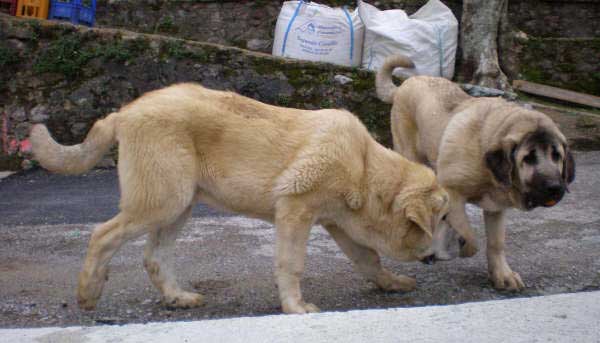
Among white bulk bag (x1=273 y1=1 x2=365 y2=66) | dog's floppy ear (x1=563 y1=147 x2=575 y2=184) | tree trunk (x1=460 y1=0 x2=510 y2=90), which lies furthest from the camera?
tree trunk (x1=460 y1=0 x2=510 y2=90)

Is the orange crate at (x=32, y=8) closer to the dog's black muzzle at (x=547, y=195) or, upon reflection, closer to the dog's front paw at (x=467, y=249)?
the dog's front paw at (x=467, y=249)

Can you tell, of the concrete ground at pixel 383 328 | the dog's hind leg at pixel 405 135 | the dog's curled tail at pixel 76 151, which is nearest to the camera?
the concrete ground at pixel 383 328

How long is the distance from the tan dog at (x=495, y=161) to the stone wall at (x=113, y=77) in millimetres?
4028

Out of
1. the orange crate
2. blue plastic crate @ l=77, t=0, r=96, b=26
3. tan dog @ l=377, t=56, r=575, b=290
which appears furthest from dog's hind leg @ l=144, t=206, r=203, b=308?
blue plastic crate @ l=77, t=0, r=96, b=26

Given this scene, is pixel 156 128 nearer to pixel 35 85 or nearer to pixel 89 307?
pixel 89 307

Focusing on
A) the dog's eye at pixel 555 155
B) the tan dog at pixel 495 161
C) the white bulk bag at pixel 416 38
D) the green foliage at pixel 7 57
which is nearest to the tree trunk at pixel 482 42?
the white bulk bag at pixel 416 38

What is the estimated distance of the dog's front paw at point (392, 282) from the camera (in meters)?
4.55

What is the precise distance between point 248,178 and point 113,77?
19.9 feet

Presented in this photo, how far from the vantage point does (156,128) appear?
392 centimetres

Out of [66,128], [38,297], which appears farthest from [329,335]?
[66,128]

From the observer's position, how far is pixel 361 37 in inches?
416

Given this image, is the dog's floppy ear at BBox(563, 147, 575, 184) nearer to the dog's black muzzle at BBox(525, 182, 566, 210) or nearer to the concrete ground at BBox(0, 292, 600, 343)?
the dog's black muzzle at BBox(525, 182, 566, 210)

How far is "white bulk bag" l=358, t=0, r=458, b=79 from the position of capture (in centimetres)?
1012

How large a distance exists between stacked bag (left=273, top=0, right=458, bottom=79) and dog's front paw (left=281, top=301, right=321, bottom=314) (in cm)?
673
